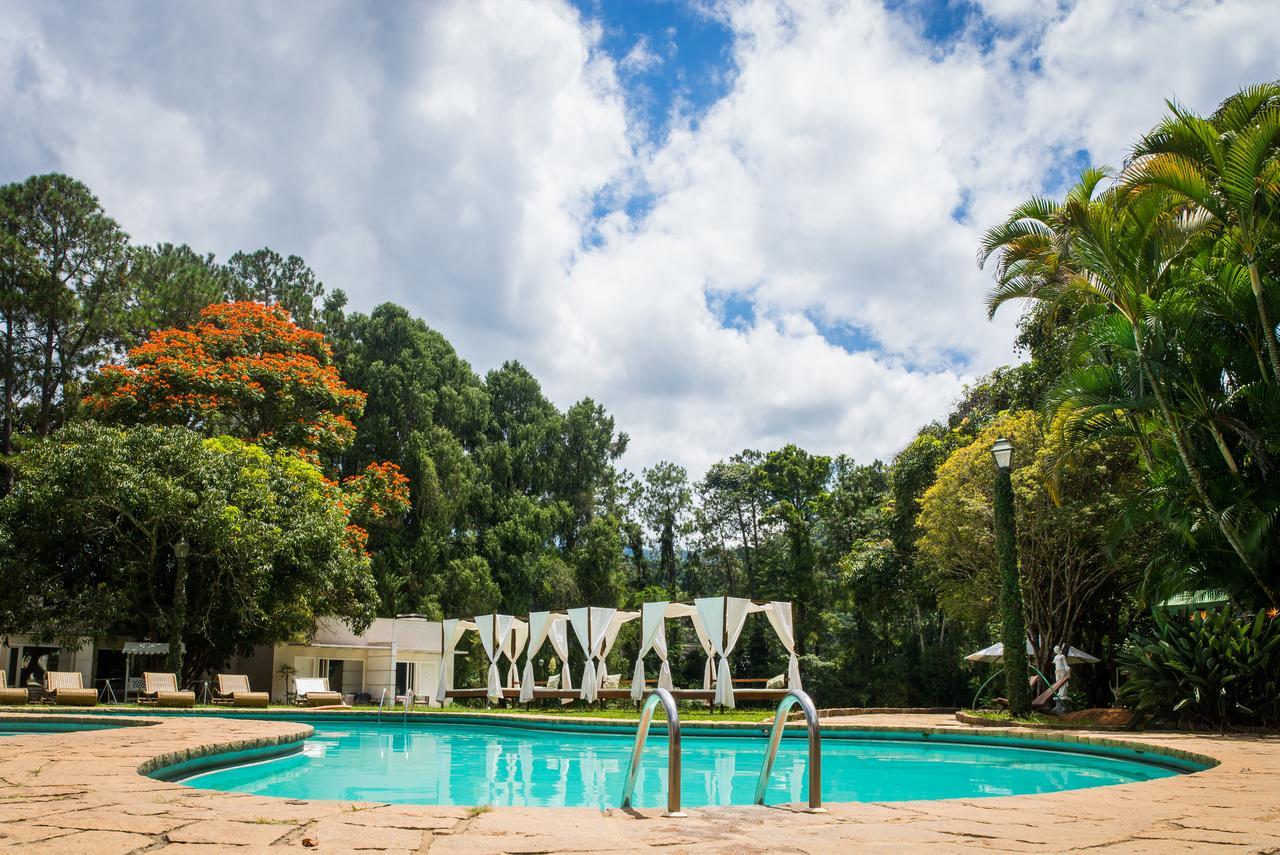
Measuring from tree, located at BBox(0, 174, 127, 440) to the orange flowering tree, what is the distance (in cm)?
274

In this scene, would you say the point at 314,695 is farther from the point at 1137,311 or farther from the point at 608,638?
the point at 1137,311

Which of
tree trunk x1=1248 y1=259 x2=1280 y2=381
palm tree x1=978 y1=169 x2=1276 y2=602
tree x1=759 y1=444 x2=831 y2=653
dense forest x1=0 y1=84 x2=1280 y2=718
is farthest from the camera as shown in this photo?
tree x1=759 y1=444 x2=831 y2=653

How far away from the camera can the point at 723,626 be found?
1636 cm

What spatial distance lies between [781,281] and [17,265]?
20.8 metres

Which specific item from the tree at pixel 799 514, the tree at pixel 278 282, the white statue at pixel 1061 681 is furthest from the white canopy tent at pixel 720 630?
the tree at pixel 278 282

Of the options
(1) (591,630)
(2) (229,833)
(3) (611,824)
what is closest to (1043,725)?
(3) (611,824)

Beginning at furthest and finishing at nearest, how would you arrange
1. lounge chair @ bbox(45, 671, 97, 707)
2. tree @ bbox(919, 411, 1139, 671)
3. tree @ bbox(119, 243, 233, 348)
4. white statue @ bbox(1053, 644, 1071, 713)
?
1. tree @ bbox(119, 243, 233, 348)
2. tree @ bbox(919, 411, 1139, 671)
3. lounge chair @ bbox(45, 671, 97, 707)
4. white statue @ bbox(1053, 644, 1071, 713)

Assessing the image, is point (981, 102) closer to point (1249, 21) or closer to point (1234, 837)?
point (1249, 21)

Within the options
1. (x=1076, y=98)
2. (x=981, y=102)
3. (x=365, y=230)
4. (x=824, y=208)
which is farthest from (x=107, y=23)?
(x=1076, y=98)

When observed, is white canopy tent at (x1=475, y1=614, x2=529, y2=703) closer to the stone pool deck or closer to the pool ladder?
the stone pool deck

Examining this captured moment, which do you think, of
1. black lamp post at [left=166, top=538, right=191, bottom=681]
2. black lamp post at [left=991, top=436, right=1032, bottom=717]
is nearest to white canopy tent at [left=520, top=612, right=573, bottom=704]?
black lamp post at [left=166, top=538, right=191, bottom=681]

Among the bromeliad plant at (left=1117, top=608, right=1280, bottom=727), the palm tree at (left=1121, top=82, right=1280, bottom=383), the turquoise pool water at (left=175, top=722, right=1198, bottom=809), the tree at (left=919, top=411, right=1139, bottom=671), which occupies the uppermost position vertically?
the palm tree at (left=1121, top=82, right=1280, bottom=383)

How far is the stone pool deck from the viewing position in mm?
3137

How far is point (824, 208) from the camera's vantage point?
1483cm
